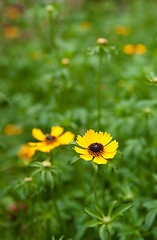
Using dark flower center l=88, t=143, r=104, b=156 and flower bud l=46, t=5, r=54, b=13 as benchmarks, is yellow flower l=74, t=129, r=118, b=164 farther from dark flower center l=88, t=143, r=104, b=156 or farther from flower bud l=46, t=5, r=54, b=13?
flower bud l=46, t=5, r=54, b=13

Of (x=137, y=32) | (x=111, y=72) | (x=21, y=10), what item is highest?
(x=21, y=10)

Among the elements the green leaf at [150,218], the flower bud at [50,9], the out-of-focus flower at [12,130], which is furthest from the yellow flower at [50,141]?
the out-of-focus flower at [12,130]

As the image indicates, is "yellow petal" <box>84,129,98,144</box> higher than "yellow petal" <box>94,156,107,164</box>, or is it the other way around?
"yellow petal" <box>84,129,98,144</box>

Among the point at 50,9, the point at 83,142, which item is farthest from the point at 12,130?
the point at 83,142

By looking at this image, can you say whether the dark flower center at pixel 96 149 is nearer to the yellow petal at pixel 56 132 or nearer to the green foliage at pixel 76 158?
the green foliage at pixel 76 158

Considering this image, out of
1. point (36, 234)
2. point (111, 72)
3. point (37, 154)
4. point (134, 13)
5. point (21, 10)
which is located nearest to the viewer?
point (37, 154)

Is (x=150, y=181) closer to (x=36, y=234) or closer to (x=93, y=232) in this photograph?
(x=93, y=232)

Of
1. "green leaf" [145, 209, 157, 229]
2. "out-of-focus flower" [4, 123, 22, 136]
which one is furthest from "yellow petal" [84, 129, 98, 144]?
"out-of-focus flower" [4, 123, 22, 136]

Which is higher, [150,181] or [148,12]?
[148,12]

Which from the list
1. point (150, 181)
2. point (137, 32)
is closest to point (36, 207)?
point (150, 181)
